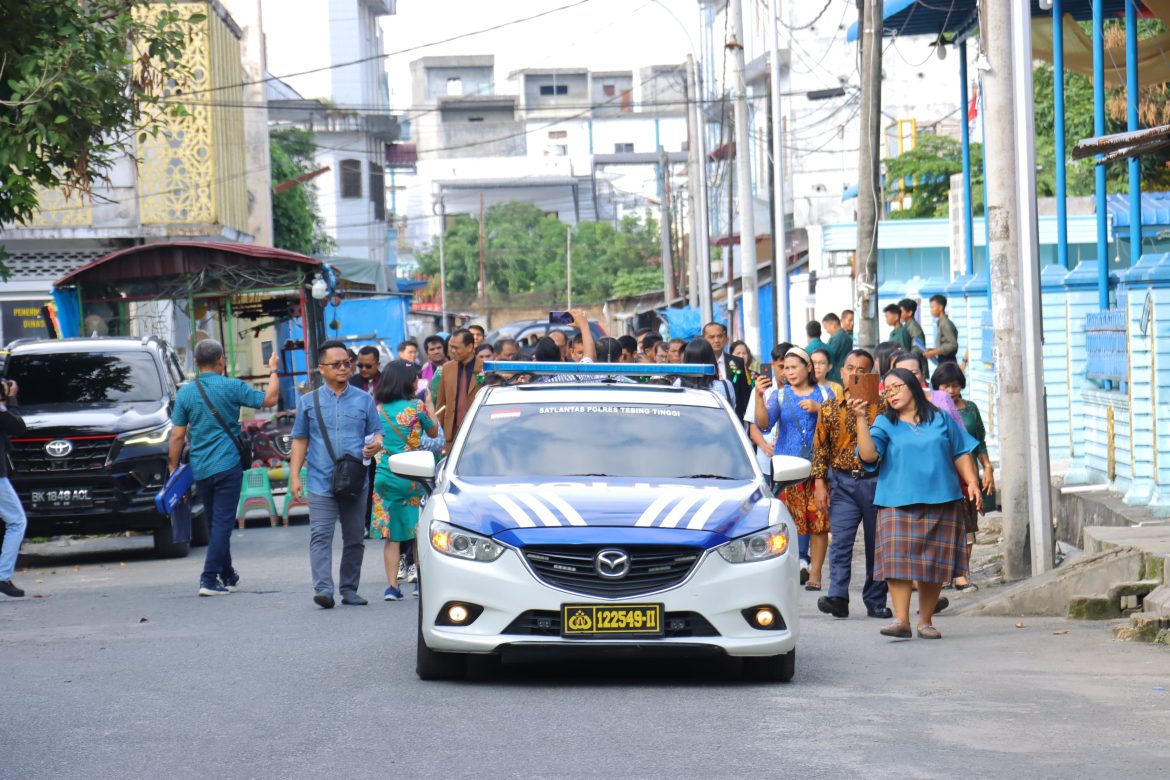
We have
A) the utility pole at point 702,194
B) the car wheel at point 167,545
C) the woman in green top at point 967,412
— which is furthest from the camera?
the utility pole at point 702,194

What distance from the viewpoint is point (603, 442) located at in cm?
919

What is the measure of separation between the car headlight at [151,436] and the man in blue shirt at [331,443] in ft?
16.5

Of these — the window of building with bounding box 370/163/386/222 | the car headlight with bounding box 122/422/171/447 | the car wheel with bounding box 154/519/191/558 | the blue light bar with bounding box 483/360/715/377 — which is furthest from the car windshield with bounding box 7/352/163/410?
the window of building with bounding box 370/163/386/222

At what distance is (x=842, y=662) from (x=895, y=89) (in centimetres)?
4308

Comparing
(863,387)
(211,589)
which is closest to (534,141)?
(211,589)

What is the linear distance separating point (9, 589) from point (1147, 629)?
28.8 ft

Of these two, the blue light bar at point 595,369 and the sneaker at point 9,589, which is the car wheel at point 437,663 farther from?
the sneaker at point 9,589

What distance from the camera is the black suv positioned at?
1620 cm

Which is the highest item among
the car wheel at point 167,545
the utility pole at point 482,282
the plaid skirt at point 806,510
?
the utility pole at point 482,282

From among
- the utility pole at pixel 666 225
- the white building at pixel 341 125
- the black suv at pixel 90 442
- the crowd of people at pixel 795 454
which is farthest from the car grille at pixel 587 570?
the white building at pixel 341 125

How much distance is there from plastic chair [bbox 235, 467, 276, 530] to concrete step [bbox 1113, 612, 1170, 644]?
12.1 meters

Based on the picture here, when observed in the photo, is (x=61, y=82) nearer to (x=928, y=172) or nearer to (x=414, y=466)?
(x=414, y=466)

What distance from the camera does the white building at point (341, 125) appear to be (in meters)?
65.0

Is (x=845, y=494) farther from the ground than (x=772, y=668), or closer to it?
farther from the ground
